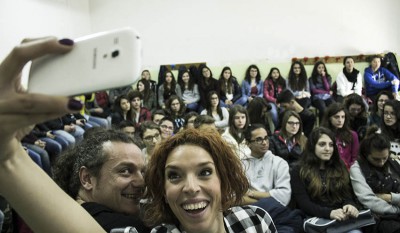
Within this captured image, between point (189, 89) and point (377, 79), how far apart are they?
3.44 metres

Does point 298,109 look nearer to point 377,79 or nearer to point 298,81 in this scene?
point 298,81

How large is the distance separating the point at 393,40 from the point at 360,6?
3.10ft

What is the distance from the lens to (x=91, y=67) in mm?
684

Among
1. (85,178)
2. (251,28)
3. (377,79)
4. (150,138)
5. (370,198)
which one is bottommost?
(370,198)

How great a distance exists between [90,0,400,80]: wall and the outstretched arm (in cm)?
696

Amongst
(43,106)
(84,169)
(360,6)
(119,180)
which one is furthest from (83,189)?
(360,6)

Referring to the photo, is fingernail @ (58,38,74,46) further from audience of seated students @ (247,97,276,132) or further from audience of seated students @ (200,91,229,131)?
audience of seated students @ (200,91,229,131)

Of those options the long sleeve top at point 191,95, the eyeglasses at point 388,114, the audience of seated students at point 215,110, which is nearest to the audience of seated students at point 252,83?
the long sleeve top at point 191,95

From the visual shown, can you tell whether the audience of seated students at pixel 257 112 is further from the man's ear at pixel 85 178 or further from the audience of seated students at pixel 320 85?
the man's ear at pixel 85 178

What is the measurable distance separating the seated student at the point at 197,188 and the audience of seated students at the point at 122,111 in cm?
464

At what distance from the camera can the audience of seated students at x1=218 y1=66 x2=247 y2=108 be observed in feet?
22.6

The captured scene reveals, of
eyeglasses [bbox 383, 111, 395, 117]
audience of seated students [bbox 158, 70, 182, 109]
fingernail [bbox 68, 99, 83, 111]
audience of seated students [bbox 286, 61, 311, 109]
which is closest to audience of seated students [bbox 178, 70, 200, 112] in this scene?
audience of seated students [bbox 158, 70, 182, 109]

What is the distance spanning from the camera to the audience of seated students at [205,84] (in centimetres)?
697

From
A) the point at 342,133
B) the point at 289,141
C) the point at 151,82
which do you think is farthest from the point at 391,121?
the point at 151,82
